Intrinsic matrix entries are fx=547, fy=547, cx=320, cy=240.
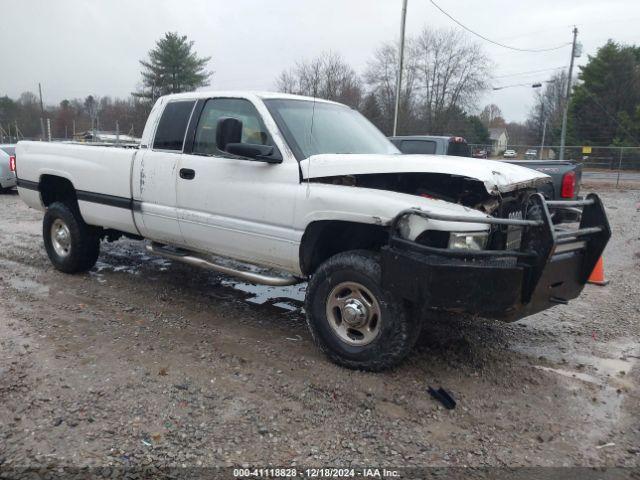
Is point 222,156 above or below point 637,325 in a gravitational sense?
above

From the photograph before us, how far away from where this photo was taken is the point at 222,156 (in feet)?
15.5

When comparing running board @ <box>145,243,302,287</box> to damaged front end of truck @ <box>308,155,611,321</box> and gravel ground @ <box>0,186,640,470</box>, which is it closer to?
gravel ground @ <box>0,186,640,470</box>

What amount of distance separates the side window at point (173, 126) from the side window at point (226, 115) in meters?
0.20

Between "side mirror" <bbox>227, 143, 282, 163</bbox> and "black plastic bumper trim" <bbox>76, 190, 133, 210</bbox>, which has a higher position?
"side mirror" <bbox>227, 143, 282, 163</bbox>

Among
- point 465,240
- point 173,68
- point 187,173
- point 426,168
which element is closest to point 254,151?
point 187,173

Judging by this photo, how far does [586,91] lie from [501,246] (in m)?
47.0

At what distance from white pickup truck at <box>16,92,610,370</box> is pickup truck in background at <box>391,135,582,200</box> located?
3.10 metres

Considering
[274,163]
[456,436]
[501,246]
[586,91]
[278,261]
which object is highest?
[586,91]

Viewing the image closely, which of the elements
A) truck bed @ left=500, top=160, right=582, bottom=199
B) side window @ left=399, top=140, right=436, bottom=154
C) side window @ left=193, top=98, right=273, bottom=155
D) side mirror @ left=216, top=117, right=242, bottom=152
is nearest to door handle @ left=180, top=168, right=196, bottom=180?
side window @ left=193, top=98, right=273, bottom=155

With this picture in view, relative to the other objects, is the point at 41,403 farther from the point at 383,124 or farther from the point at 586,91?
the point at 586,91

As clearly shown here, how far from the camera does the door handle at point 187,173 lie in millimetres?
4871

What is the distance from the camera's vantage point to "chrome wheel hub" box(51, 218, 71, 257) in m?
6.38

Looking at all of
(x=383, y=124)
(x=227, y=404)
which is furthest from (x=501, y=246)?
(x=383, y=124)

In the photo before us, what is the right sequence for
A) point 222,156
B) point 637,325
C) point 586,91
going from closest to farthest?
point 222,156
point 637,325
point 586,91
